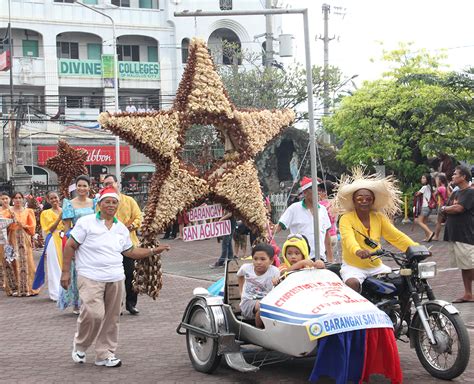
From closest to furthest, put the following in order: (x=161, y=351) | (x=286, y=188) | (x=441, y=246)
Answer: (x=161, y=351) → (x=441, y=246) → (x=286, y=188)

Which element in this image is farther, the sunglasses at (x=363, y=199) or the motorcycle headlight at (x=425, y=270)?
the sunglasses at (x=363, y=199)

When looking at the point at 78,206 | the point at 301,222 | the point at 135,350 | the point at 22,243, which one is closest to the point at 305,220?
the point at 301,222

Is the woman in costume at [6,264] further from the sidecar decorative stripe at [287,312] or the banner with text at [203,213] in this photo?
the sidecar decorative stripe at [287,312]

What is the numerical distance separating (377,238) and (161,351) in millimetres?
2562

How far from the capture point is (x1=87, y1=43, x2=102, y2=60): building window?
45.4 meters

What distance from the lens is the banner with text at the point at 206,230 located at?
988 centimetres

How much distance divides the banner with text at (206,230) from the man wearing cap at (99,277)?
226 cm

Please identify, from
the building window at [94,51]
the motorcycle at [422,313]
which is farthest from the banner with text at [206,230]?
the building window at [94,51]

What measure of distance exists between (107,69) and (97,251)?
1507 inches

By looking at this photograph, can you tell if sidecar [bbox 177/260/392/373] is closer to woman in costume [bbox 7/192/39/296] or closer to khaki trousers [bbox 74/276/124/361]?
khaki trousers [bbox 74/276/124/361]

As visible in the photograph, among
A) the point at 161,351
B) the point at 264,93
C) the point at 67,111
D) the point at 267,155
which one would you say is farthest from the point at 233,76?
the point at 161,351

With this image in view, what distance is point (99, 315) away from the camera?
24.1 feet

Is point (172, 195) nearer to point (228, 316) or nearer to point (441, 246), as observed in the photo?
point (228, 316)

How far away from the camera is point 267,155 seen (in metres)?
29.8
